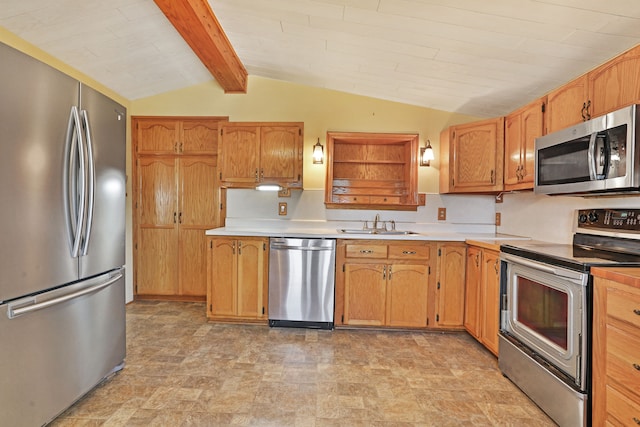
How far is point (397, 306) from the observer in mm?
2924

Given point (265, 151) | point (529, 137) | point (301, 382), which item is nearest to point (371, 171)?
point (265, 151)

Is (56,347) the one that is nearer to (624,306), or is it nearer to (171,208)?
(171,208)

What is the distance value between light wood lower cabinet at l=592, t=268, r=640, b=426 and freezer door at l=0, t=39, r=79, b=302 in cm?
260

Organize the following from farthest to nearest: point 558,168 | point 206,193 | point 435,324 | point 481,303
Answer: point 206,193 < point 435,324 < point 481,303 < point 558,168

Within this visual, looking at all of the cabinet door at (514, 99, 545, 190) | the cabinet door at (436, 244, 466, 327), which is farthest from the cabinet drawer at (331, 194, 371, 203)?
the cabinet door at (514, 99, 545, 190)

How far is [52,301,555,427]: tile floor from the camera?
174 centimetres

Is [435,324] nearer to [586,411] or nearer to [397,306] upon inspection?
[397,306]

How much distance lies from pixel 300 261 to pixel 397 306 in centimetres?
97

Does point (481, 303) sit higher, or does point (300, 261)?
point (300, 261)

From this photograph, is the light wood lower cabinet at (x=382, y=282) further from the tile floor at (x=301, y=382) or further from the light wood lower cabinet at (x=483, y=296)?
the light wood lower cabinet at (x=483, y=296)

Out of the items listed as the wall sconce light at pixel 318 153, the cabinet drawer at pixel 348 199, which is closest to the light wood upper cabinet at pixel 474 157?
the cabinet drawer at pixel 348 199

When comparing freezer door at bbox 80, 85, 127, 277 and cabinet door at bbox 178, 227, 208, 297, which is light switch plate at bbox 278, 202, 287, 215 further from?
freezer door at bbox 80, 85, 127, 277

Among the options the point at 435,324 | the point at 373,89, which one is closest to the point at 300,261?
the point at 435,324

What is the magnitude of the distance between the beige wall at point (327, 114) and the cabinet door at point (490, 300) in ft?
3.90
